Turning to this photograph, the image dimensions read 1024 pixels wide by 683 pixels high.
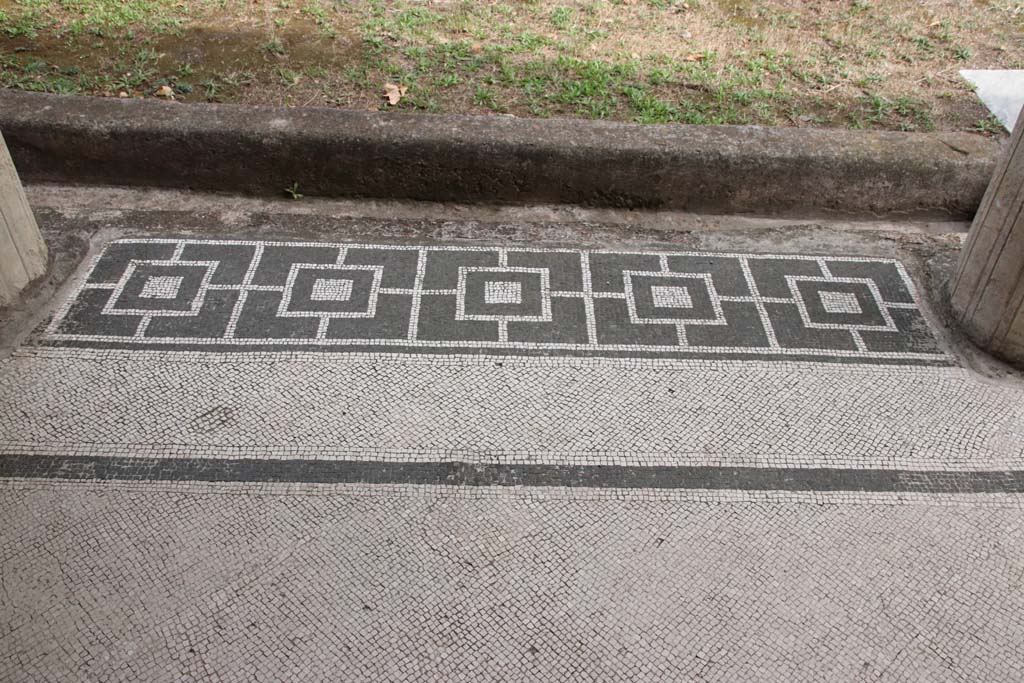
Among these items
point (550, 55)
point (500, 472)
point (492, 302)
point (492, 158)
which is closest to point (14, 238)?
point (492, 302)

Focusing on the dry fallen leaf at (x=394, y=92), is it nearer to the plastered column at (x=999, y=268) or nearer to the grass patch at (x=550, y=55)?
the grass patch at (x=550, y=55)

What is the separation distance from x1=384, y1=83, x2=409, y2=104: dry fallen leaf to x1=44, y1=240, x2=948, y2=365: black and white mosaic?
102 cm

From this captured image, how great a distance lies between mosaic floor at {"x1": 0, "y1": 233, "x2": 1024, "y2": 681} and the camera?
2.38m

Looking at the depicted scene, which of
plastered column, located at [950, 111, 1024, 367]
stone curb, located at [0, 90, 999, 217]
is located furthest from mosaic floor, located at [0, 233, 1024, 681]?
stone curb, located at [0, 90, 999, 217]

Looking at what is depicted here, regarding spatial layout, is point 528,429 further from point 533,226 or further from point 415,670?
point 533,226

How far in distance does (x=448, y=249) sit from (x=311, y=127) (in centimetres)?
87

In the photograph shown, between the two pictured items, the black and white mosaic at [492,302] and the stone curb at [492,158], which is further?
the stone curb at [492,158]

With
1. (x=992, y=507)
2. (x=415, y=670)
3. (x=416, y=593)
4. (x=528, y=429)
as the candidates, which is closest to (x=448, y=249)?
(x=528, y=429)

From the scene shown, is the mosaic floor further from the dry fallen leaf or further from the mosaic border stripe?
the dry fallen leaf

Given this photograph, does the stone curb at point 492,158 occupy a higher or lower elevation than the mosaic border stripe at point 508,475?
higher

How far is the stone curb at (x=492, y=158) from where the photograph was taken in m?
3.97

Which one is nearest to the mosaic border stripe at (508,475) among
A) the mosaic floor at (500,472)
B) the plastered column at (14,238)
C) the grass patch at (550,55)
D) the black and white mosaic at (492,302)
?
the mosaic floor at (500,472)

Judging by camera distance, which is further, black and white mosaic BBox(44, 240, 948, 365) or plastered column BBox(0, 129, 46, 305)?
black and white mosaic BBox(44, 240, 948, 365)

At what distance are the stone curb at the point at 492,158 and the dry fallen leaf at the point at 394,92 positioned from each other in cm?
41
